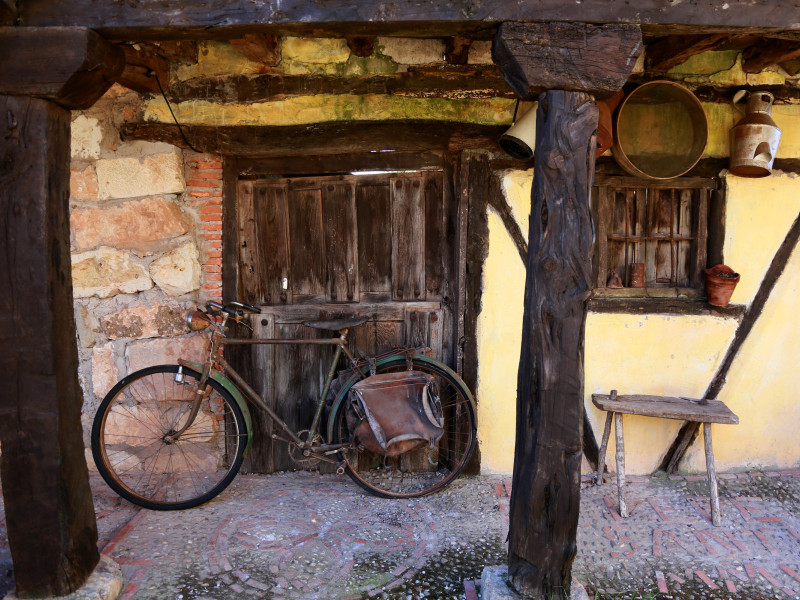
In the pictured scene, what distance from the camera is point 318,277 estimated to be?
4.00 metres

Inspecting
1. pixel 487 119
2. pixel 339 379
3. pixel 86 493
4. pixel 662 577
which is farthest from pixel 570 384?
pixel 86 493

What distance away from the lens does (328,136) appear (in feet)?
12.3

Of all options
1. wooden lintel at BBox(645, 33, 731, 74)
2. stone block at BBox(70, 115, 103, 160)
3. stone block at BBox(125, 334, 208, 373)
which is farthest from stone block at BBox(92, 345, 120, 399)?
wooden lintel at BBox(645, 33, 731, 74)

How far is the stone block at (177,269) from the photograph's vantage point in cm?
383

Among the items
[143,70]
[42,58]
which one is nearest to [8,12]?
[42,58]

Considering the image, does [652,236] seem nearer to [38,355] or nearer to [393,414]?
[393,414]

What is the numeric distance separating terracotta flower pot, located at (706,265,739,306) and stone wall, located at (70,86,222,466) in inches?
137

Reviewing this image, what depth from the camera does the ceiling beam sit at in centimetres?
232

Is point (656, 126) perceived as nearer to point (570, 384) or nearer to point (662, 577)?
point (570, 384)

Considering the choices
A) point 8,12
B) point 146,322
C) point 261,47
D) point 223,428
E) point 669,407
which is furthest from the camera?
point 223,428

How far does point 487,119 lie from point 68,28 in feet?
8.03

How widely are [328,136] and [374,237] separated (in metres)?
0.77

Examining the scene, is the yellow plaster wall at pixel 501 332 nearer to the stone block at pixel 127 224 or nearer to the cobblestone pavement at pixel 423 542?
the cobblestone pavement at pixel 423 542

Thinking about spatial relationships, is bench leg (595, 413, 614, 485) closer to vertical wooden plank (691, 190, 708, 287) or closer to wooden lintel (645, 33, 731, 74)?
vertical wooden plank (691, 190, 708, 287)
